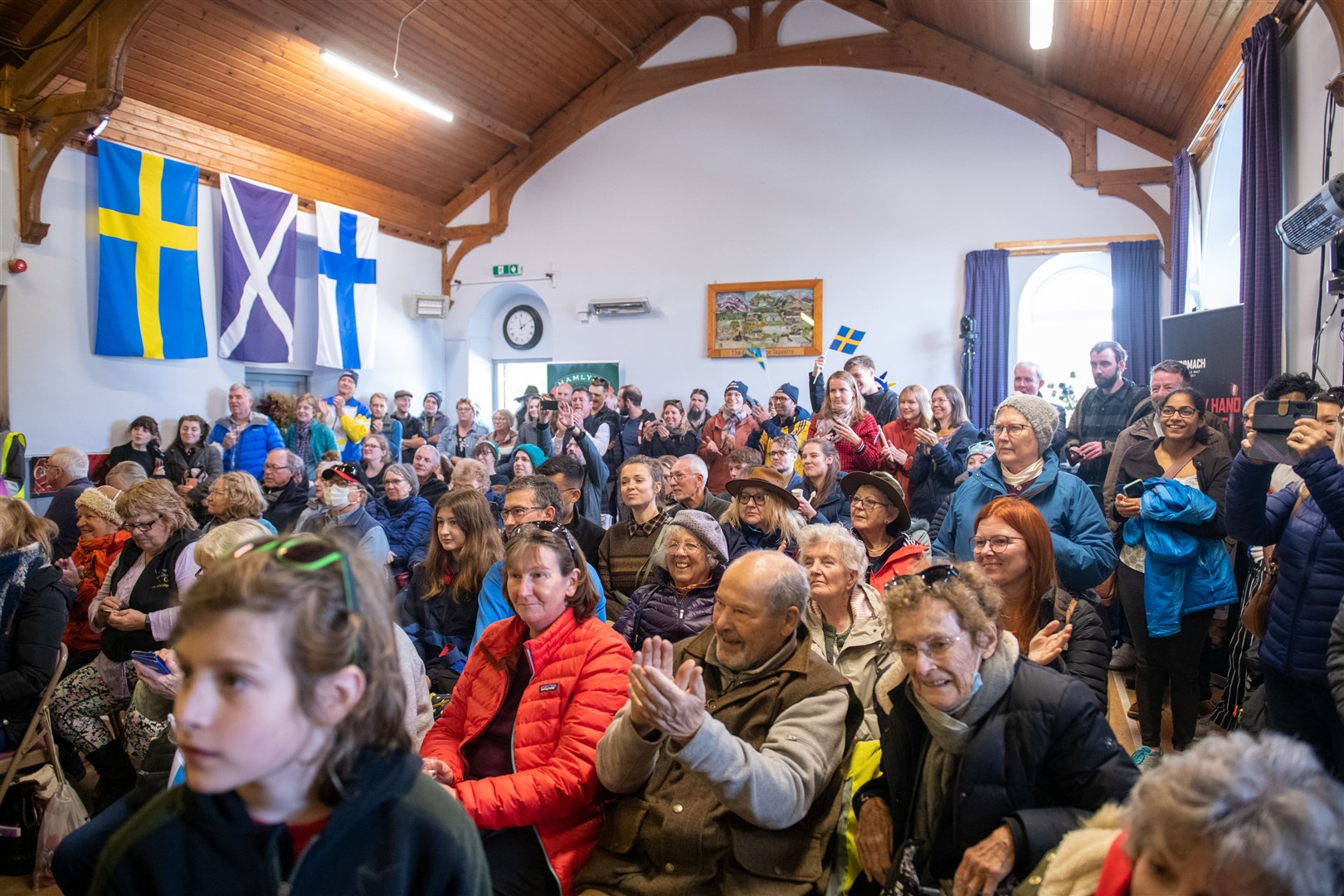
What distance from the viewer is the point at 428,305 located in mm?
10422

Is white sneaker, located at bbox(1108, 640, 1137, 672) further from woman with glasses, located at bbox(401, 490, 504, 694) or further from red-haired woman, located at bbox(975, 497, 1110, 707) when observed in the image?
woman with glasses, located at bbox(401, 490, 504, 694)

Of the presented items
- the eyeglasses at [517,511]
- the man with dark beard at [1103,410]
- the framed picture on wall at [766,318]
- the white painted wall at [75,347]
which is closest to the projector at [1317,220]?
the man with dark beard at [1103,410]

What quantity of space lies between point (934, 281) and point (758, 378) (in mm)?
2080

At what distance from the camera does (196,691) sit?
88 cm

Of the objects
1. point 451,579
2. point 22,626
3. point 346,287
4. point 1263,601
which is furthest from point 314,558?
point 346,287

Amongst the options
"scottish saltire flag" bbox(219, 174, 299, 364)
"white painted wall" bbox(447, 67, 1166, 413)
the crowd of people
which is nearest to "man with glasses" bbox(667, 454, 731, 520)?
the crowd of people

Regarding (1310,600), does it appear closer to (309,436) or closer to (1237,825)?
(1237,825)

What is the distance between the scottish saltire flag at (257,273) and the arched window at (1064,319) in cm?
722

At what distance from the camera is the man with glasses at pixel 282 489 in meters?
5.01

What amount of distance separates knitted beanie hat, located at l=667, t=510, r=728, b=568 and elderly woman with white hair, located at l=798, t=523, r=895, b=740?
1.42ft

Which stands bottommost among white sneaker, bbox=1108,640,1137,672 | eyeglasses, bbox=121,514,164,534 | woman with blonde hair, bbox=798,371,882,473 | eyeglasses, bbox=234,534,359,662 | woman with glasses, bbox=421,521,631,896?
white sneaker, bbox=1108,640,1137,672

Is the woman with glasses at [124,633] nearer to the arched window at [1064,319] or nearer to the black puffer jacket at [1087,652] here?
the black puffer jacket at [1087,652]

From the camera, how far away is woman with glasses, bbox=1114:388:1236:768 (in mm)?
3047

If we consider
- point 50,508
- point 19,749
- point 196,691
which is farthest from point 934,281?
point 196,691
